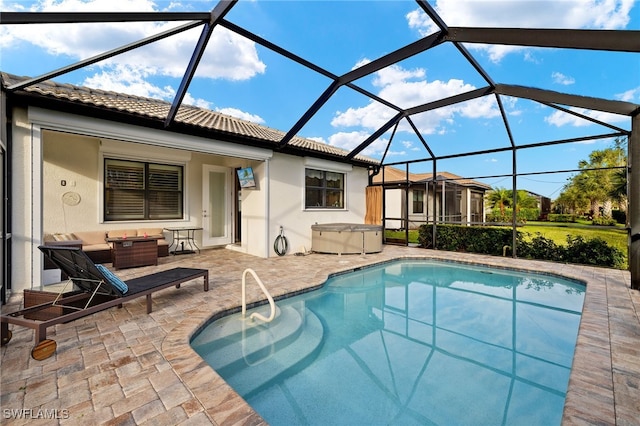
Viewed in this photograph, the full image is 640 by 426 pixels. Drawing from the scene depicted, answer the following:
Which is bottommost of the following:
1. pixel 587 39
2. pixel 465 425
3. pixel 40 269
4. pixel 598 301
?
pixel 465 425

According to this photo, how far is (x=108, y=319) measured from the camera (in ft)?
13.5

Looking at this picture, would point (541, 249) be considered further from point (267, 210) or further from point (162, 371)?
point (162, 371)

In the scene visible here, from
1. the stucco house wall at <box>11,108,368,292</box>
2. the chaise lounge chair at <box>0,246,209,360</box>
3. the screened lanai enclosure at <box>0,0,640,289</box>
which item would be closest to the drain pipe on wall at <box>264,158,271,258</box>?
the stucco house wall at <box>11,108,368,292</box>

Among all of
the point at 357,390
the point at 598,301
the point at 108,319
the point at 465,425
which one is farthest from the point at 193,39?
the point at 598,301

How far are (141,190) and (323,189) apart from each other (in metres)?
6.47

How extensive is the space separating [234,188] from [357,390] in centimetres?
968

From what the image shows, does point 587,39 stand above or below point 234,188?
above

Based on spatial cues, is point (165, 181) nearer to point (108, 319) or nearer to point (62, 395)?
point (108, 319)

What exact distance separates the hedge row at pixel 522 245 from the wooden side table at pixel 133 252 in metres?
10.0

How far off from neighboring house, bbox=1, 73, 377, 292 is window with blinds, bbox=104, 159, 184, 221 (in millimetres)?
31

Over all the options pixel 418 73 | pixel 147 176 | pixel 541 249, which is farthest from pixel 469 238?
pixel 147 176

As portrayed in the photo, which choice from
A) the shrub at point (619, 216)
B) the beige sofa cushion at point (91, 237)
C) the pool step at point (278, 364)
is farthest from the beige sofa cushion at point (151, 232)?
the shrub at point (619, 216)

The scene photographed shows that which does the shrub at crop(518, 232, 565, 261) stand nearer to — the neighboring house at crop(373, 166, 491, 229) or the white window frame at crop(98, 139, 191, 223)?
the neighboring house at crop(373, 166, 491, 229)

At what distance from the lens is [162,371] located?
9.04ft
